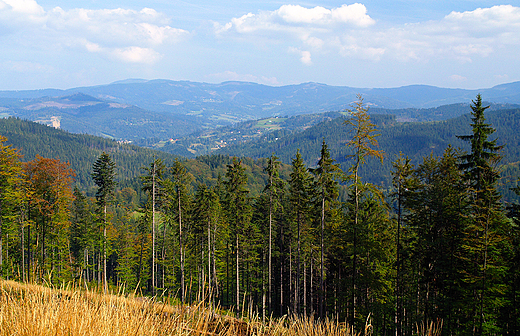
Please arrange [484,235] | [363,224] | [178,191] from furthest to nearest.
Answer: [178,191]
[363,224]
[484,235]

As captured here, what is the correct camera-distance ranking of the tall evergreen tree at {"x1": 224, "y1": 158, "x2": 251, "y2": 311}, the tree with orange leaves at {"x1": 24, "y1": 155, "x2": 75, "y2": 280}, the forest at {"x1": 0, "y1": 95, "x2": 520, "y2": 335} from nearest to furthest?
the forest at {"x1": 0, "y1": 95, "x2": 520, "y2": 335} < the tree with orange leaves at {"x1": 24, "y1": 155, "x2": 75, "y2": 280} < the tall evergreen tree at {"x1": 224, "y1": 158, "x2": 251, "y2": 311}

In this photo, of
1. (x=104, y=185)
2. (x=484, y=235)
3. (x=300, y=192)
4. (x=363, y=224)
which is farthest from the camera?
(x=104, y=185)

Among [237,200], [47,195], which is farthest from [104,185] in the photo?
[237,200]

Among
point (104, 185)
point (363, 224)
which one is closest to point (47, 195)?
point (104, 185)

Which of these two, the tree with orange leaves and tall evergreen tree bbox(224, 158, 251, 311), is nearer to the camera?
the tree with orange leaves

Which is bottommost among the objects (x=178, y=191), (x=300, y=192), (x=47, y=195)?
(x=47, y=195)

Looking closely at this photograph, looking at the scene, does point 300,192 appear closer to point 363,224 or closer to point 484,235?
point 363,224

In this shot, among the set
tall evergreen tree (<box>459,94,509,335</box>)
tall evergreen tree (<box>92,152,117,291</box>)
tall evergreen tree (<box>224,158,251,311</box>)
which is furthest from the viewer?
tall evergreen tree (<box>92,152,117,291</box>)

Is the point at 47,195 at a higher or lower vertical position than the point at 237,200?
higher

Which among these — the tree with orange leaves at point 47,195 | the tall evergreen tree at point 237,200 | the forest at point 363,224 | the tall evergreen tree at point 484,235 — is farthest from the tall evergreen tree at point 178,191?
the tall evergreen tree at point 484,235

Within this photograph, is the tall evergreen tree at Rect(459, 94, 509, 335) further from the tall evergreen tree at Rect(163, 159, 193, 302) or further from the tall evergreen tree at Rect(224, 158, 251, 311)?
the tall evergreen tree at Rect(163, 159, 193, 302)

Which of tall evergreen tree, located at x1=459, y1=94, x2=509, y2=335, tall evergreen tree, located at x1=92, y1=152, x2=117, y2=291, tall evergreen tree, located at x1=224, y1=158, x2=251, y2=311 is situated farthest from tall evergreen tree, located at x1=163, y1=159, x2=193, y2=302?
tall evergreen tree, located at x1=459, y1=94, x2=509, y2=335

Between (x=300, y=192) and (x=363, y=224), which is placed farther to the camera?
(x=300, y=192)

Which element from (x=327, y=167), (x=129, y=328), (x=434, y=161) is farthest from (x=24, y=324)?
(x=434, y=161)
